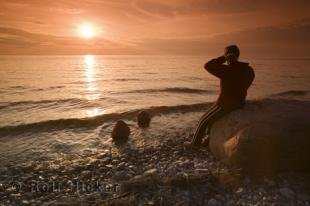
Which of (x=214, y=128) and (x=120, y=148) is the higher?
(x=214, y=128)

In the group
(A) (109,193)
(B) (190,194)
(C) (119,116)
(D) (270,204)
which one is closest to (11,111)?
(C) (119,116)

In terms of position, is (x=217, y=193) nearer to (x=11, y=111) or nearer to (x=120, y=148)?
(x=120, y=148)

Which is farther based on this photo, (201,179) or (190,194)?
(201,179)

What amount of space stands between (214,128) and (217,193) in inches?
124

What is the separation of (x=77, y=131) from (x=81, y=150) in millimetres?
3857

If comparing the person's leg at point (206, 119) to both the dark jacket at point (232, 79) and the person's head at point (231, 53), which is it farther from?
the person's head at point (231, 53)

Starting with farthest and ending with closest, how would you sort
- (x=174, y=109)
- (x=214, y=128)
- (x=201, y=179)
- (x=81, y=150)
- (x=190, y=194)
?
(x=174, y=109) → (x=81, y=150) → (x=214, y=128) → (x=201, y=179) → (x=190, y=194)

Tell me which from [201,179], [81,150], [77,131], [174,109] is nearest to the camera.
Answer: [201,179]

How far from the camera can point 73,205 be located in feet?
21.9

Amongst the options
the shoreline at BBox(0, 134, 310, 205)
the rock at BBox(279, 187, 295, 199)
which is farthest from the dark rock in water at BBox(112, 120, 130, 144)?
the rock at BBox(279, 187, 295, 199)

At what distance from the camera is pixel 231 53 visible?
28.5 ft

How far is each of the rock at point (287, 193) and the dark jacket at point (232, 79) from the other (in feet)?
10.8

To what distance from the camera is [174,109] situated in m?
20.5

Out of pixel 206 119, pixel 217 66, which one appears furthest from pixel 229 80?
pixel 206 119
